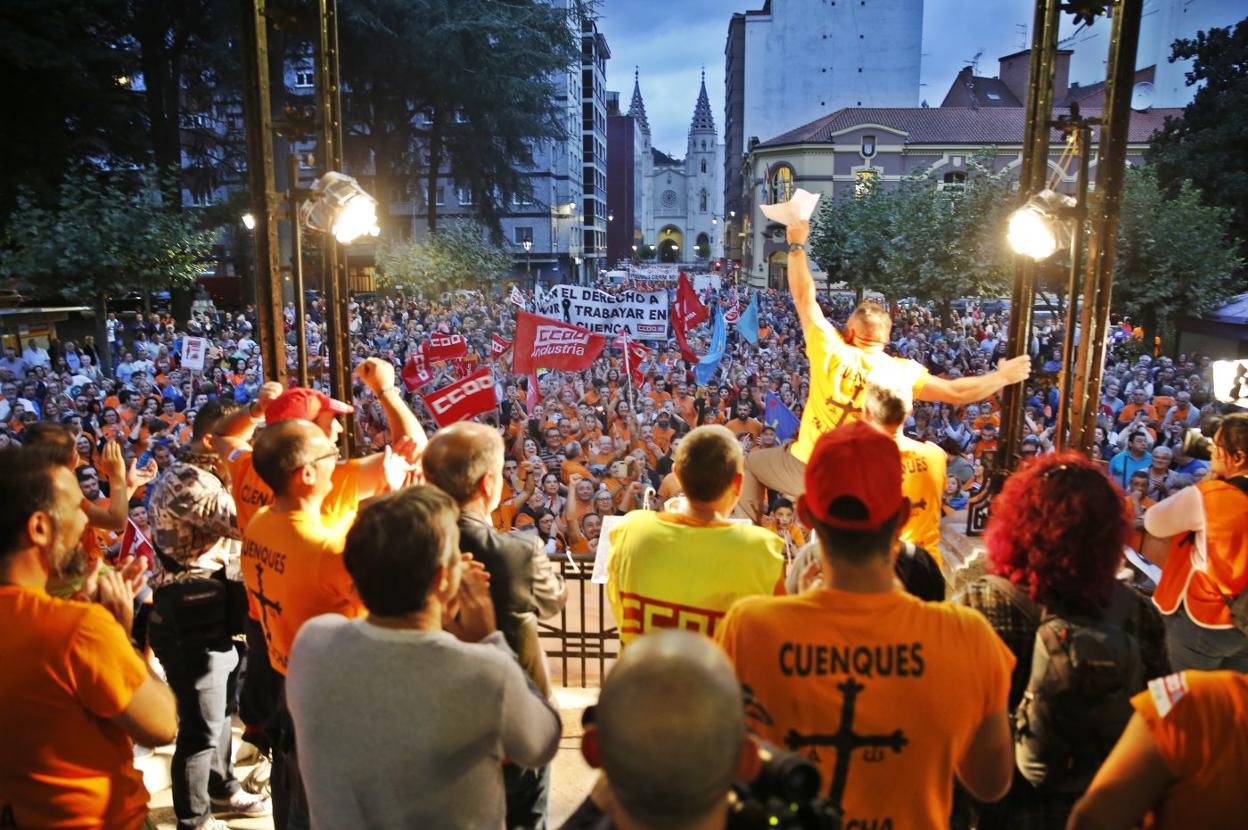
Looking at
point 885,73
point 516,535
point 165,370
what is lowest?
point 165,370

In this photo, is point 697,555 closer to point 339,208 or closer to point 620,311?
point 339,208

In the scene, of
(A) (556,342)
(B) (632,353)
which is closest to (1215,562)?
(A) (556,342)

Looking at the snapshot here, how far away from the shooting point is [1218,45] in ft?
90.5

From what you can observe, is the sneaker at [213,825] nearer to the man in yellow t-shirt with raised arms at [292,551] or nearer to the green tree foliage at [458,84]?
the man in yellow t-shirt with raised arms at [292,551]

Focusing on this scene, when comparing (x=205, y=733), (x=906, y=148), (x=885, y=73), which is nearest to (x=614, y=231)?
→ (x=885, y=73)

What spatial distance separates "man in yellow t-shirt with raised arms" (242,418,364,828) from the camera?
252cm

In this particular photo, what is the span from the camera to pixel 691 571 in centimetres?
242

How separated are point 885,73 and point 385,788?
73.7 meters

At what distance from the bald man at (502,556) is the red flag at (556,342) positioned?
333 inches

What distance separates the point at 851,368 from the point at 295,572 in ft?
8.72

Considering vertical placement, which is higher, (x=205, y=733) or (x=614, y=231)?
(x=614, y=231)

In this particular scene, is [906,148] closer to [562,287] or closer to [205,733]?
[562,287]

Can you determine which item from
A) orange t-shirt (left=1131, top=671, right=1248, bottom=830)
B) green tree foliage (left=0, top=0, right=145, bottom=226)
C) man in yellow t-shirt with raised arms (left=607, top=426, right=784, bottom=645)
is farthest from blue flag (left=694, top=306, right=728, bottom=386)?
green tree foliage (left=0, top=0, right=145, bottom=226)

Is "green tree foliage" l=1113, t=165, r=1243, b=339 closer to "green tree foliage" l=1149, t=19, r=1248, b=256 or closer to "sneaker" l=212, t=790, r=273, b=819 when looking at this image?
"green tree foliage" l=1149, t=19, r=1248, b=256
